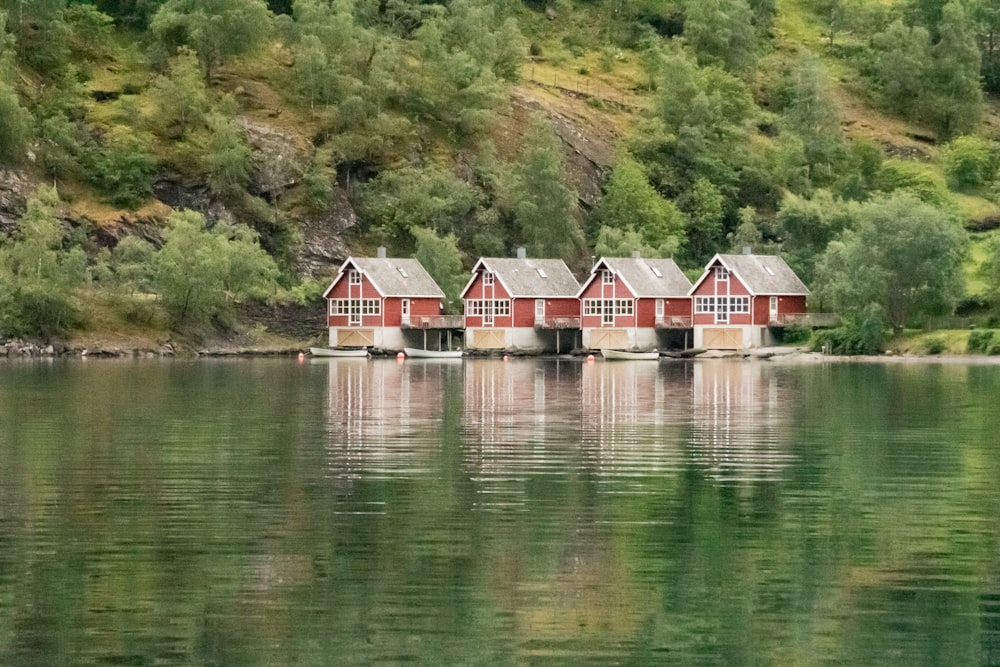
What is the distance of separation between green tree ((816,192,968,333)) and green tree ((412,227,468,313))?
93.0ft

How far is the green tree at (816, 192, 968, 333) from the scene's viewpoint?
109312mm

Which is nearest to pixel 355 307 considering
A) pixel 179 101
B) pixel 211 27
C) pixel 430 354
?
pixel 430 354

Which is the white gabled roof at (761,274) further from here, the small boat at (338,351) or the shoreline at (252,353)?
the small boat at (338,351)

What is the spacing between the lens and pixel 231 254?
11888 cm

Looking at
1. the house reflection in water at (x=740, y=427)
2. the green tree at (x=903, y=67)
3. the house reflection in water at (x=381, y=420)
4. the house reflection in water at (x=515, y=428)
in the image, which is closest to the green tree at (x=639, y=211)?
the green tree at (x=903, y=67)

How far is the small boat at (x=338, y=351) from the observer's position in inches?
4742

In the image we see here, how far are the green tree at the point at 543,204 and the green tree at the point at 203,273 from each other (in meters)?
21.4

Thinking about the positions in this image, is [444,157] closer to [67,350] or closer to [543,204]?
[543,204]

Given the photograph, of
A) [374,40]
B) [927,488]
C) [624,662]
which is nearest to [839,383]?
[927,488]

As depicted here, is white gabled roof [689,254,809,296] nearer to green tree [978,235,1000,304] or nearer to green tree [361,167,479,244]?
green tree [978,235,1000,304]

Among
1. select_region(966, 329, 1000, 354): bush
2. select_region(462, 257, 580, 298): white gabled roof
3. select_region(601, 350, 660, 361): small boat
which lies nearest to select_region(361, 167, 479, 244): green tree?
select_region(462, 257, 580, 298): white gabled roof

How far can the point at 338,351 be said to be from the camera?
399 feet

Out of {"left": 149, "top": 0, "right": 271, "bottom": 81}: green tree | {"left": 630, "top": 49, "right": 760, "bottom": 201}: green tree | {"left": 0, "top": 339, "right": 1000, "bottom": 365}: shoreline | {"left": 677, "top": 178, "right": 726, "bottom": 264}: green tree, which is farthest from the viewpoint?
{"left": 630, "top": 49, "right": 760, "bottom": 201}: green tree

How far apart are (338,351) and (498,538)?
310ft
